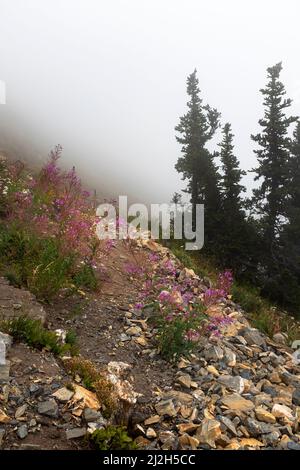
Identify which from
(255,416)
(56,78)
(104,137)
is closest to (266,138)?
(255,416)

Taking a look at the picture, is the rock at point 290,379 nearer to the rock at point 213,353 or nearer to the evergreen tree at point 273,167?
the rock at point 213,353

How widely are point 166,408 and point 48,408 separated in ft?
5.45

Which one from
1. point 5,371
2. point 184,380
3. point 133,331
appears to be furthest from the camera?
point 133,331

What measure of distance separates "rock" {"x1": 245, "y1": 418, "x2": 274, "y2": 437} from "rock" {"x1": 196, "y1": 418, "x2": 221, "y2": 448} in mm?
486

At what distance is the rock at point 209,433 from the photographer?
5.16m

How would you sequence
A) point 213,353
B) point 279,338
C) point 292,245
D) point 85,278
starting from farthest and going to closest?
point 292,245 → point 279,338 → point 85,278 → point 213,353

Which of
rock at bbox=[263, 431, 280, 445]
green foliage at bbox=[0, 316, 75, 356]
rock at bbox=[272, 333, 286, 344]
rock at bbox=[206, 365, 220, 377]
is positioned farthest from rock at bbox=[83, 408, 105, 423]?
rock at bbox=[272, 333, 286, 344]

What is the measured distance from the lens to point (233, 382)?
6629 mm

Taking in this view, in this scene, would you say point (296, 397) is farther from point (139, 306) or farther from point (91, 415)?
point (91, 415)

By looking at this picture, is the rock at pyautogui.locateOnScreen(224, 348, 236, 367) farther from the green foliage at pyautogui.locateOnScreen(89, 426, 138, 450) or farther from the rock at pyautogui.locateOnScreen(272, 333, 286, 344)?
the green foliage at pyautogui.locateOnScreen(89, 426, 138, 450)

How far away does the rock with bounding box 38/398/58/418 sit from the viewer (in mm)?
4707

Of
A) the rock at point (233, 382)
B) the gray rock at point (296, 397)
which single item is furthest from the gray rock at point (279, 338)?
the rock at point (233, 382)

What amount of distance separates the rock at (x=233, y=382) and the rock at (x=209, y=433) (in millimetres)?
1215

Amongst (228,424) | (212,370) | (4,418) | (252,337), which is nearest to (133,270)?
(252,337)
